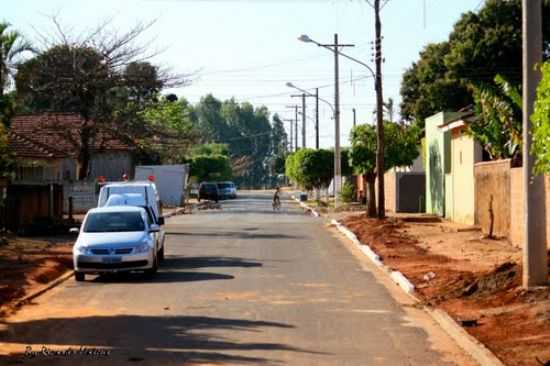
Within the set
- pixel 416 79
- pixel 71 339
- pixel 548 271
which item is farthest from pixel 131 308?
pixel 416 79

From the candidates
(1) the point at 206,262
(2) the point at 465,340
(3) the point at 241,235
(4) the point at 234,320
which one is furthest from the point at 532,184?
(3) the point at 241,235

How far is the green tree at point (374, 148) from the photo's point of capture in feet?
164

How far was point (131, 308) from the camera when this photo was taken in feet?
52.3

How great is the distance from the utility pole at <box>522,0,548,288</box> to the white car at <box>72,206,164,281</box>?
8480mm

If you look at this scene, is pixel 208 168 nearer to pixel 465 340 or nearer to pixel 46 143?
pixel 46 143

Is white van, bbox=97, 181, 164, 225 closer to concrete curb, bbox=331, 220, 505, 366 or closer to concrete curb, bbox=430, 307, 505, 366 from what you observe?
concrete curb, bbox=331, 220, 505, 366

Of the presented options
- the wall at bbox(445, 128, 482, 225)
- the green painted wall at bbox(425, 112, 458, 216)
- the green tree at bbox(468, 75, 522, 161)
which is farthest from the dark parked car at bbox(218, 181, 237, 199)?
the green tree at bbox(468, 75, 522, 161)

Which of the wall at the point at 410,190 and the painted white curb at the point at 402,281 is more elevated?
the wall at the point at 410,190

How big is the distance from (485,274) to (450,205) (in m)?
23.8

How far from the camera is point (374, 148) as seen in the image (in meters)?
49.9

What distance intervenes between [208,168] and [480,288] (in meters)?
92.3

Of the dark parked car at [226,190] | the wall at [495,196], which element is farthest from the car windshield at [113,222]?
the dark parked car at [226,190]

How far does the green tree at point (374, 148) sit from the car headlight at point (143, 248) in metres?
28.7

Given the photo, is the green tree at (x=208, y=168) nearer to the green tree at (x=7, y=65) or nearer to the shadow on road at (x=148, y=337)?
the green tree at (x=7, y=65)
